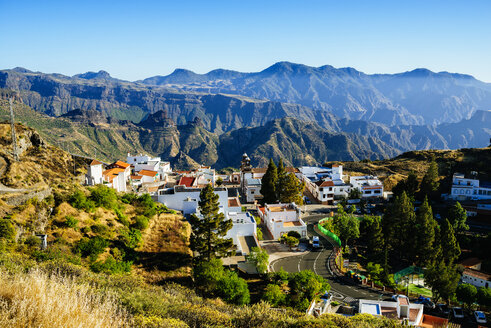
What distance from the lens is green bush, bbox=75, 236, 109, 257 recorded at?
2119 centimetres

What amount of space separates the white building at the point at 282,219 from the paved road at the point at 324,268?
310 cm

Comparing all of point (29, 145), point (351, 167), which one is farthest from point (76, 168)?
point (351, 167)

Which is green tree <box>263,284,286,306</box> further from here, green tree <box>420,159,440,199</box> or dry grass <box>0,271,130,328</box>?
green tree <box>420,159,440,199</box>

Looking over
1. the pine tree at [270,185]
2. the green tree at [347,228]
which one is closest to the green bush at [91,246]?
the green tree at [347,228]

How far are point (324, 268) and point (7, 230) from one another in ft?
83.9

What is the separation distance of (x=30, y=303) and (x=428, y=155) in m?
90.5

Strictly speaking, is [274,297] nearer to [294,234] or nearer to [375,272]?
[375,272]

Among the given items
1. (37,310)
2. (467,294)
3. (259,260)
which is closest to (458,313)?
(467,294)

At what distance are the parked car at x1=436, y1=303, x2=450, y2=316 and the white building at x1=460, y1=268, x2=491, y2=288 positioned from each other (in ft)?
24.8

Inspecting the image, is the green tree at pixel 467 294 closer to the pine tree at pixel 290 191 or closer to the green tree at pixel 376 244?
the green tree at pixel 376 244

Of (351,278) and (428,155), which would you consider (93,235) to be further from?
(428,155)

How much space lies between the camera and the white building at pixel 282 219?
37938mm

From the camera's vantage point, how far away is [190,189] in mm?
37094

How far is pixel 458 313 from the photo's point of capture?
1029 inches
